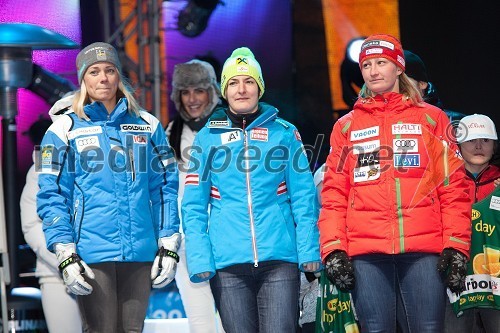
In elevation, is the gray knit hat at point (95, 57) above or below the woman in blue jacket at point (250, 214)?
above

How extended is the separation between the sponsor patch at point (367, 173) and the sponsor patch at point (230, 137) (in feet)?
1.99

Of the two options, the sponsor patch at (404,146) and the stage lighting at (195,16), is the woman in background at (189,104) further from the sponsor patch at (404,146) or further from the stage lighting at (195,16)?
the sponsor patch at (404,146)

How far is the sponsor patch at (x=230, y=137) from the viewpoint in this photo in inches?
171

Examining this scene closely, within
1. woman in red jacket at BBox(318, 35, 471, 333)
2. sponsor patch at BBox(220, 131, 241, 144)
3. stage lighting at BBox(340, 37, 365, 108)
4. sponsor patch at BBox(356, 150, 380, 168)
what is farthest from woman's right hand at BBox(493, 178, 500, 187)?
stage lighting at BBox(340, 37, 365, 108)

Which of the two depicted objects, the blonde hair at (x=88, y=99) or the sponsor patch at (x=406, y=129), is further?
the blonde hair at (x=88, y=99)

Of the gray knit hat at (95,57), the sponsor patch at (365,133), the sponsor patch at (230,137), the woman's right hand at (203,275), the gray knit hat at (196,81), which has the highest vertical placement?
the gray knit hat at (196,81)

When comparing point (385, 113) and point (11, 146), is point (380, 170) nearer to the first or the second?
point (385, 113)

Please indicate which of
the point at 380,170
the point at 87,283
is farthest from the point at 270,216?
the point at 87,283

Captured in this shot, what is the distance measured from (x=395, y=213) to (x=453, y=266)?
317 millimetres

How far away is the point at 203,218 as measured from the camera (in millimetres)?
4285

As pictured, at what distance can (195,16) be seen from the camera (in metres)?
A: 6.97

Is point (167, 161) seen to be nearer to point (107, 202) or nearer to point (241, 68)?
point (107, 202)

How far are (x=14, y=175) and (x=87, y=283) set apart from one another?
2389mm

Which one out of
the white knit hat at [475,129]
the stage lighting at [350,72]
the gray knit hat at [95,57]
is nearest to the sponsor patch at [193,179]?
the gray knit hat at [95,57]
